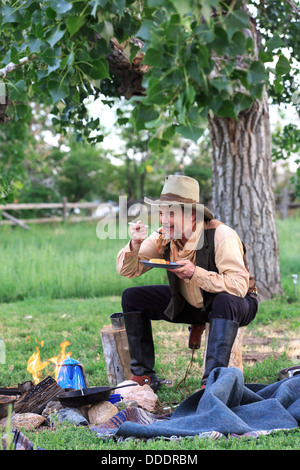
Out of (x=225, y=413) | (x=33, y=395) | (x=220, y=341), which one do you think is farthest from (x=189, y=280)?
(x=33, y=395)

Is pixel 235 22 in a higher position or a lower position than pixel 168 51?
higher

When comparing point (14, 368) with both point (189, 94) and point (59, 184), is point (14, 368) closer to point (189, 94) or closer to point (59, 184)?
point (189, 94)

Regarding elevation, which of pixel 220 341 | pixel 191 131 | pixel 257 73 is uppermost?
pixel 257 73

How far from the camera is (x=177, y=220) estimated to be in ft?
13.4

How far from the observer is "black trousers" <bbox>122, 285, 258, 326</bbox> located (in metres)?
3.92

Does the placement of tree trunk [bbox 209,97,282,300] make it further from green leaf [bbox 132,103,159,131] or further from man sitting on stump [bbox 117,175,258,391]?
green leaf [bbox 132,103,159,131]

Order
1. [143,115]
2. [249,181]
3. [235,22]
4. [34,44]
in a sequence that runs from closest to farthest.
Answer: [235,22]
[143,115]
[34,44]
[249,181]

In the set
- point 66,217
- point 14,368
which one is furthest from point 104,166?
point 14,368

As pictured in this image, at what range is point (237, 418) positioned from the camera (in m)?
3.20

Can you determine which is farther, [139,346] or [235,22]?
[139,346]

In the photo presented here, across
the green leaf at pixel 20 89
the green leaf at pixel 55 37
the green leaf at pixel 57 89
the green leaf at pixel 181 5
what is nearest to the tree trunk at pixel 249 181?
the green leaf at pixel 20 89

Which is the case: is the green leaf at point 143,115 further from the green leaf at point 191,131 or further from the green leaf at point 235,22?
the green leaf at point 235,22

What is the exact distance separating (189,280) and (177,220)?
1.50 feet

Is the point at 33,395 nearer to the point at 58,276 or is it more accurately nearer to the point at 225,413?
the point at 225,413
